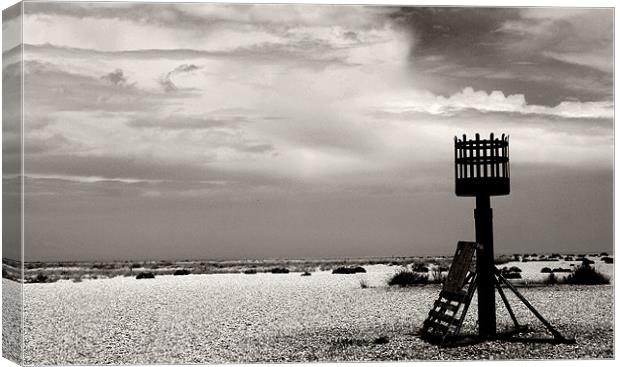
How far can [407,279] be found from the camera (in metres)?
22.5

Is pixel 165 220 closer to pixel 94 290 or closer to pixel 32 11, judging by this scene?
pixel 32 11

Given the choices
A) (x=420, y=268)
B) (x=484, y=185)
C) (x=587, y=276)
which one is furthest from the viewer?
(x=420, y=268)

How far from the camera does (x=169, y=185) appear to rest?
14.8 meters

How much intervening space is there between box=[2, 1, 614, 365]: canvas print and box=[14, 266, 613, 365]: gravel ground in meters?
0.06

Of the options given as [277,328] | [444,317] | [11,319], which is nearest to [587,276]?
[444,317]

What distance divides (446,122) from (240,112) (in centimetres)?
333

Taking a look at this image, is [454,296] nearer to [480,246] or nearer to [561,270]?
[480,246]

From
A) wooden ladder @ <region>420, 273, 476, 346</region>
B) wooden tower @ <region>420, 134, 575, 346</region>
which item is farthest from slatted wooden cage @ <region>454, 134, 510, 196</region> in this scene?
wooden ladder @ <region>420, 273, 476, 346</region>

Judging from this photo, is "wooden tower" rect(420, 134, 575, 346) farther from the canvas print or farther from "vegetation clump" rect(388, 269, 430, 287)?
"vegetation clump" rect(388, 269, 430, 287)

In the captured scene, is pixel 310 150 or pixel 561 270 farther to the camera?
pixel 561 270

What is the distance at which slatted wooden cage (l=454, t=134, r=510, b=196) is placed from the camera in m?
13.9

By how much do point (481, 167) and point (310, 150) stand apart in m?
2.73

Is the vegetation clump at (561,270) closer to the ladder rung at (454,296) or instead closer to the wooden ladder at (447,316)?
the wooden ladder at (447,316)

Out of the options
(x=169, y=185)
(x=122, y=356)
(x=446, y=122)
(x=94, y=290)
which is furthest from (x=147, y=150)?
(x=94, y=290)
